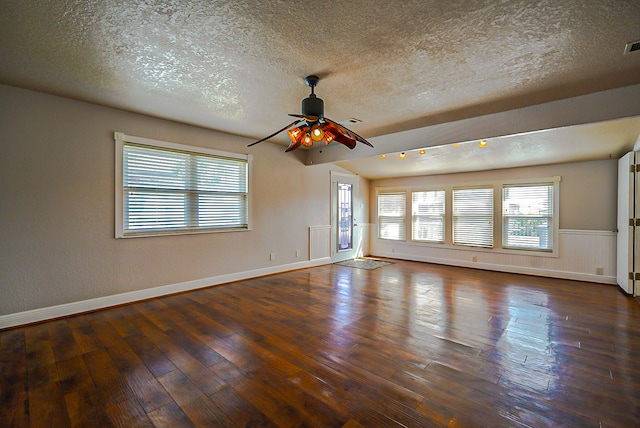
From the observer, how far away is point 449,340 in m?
2.77

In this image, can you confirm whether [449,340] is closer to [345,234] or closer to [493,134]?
[493,134]

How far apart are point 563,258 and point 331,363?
5350 mm

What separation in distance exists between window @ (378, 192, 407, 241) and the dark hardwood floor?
3.63 meters

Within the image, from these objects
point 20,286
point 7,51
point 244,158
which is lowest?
point 20,286

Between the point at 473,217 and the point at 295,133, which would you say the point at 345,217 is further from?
the point at 295,133

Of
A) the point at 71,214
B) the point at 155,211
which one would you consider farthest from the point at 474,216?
the point at 71,214

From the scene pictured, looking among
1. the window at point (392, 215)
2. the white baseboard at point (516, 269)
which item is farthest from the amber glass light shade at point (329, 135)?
the white baseboard at point (516, 269)

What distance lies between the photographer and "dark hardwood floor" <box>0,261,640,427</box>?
178 cm

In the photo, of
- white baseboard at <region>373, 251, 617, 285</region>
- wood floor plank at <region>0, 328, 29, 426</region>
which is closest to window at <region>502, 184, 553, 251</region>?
white baseboard at <region>373, 251, 617, 285</region>

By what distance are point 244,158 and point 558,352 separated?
193 inches

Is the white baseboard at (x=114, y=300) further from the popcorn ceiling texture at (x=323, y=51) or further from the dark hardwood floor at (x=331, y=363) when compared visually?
the popcorn ceiling texture at (x=323, y=51)

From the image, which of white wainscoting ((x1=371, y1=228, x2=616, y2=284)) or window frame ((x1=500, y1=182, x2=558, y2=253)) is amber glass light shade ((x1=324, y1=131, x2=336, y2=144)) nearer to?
window frame ((x1=500, y1=182, x2=558, y2=253))

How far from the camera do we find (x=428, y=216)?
7.09 meters

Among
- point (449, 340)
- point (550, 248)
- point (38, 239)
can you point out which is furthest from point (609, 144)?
point (38, 239)
